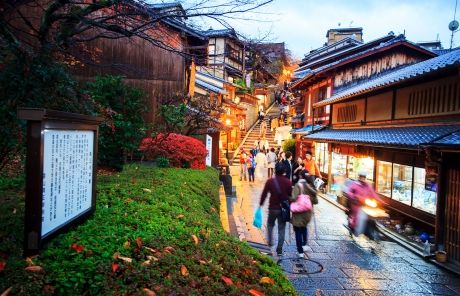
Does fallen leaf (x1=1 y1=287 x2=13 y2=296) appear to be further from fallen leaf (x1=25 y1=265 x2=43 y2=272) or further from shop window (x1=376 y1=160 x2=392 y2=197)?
shop window (x1=376 y1=160 x2=392 y2=197)

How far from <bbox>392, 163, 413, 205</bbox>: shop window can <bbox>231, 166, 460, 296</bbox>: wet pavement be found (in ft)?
9.42

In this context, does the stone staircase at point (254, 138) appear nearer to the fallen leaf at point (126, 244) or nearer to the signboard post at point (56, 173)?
the signboard post at point (56, 173)

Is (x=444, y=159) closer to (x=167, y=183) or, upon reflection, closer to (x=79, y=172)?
(x=167, y=183)

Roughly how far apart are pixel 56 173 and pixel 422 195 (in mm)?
12186

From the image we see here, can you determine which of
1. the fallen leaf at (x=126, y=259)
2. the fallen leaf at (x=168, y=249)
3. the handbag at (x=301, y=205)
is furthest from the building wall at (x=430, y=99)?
the fallen leaf at (x=126, y=259)

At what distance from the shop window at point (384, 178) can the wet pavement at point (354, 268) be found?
4009 millimetres

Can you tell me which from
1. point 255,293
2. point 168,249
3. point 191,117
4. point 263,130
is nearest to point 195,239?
point 168,249

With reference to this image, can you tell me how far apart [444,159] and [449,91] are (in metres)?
2.97

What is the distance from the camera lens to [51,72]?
5645 millimetres

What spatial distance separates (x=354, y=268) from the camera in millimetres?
8742

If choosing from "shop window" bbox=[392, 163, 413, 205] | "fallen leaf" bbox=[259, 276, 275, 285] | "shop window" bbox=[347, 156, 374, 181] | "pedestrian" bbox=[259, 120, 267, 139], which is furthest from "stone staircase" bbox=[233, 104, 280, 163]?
"fallen leaf" bbox=[259, 276, 275, 285]

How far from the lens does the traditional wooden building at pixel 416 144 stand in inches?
385

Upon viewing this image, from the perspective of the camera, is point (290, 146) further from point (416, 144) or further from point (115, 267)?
point (115, 267)

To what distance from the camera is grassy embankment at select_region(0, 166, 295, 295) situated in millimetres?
3330
